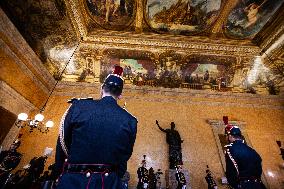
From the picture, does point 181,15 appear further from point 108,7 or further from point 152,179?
point 152,179

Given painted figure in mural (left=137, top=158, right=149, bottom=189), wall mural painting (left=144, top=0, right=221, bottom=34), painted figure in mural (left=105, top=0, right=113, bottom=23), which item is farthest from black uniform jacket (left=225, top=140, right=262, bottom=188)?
painted figure in mural (left=105, top=0, right=113, bottom=23)

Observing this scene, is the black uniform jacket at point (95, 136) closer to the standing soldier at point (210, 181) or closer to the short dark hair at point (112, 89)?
the short dark hair at point (112, 89)

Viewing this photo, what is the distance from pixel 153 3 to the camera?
29.5ft

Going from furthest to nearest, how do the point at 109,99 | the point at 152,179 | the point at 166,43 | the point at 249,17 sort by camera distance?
the point at 166,43, the point at 249,17, the point at 152,179, the point at 109,99

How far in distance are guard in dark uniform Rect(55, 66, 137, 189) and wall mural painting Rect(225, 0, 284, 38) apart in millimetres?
8952

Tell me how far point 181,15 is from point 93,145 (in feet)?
28.8

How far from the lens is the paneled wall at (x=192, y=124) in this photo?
10234 mm

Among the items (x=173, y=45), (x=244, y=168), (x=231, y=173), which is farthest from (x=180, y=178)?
(x=173, y=45)

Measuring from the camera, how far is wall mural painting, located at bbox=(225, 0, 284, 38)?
29.0 ft

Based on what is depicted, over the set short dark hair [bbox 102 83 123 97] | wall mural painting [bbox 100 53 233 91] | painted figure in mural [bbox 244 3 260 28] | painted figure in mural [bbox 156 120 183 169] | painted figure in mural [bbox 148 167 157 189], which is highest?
painted figure in mural [bbox 244 3 260 28]

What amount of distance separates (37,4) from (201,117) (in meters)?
9.39

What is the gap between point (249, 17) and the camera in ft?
30.9

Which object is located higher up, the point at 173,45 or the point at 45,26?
the point at 173,45

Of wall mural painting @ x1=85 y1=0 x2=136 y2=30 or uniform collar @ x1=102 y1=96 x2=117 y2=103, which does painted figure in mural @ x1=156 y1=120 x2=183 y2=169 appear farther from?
uniform collar @ x1=102 y1=96 x2=117 y2=103
